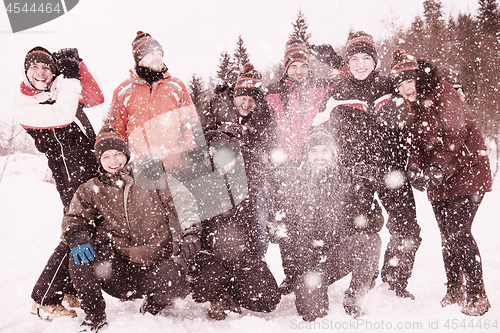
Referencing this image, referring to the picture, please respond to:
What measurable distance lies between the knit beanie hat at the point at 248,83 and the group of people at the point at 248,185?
28 mm

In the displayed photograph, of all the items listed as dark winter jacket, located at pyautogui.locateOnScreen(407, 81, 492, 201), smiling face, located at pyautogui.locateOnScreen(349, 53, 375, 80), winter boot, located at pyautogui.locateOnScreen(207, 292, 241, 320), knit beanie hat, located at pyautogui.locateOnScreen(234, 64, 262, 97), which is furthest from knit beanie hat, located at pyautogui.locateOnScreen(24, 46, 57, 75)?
dark winter jacket, located at pyautogui.locateOnScreen(407, 81, 492, 201)

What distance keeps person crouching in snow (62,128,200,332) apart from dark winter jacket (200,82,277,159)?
3.47 feet

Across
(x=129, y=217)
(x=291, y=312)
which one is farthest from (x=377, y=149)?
(x=129, y=217)

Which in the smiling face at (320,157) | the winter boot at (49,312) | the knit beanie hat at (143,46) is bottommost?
the winter boot at (49,312)

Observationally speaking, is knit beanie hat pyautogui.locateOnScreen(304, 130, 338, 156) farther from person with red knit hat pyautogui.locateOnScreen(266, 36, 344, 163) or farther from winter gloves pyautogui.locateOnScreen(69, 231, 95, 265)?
winter gloves pyautogui.locateOnScreen(69, 231, 95, 265)

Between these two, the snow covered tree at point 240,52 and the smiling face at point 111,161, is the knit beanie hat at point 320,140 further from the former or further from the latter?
the snow covered tree at point 240,52

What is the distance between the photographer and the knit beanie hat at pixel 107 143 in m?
2.48

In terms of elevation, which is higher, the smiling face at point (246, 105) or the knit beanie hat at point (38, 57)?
the knit beanie hat at point (38, 57)

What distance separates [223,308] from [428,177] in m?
2.00

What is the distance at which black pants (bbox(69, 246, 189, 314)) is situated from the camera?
223 centimetres

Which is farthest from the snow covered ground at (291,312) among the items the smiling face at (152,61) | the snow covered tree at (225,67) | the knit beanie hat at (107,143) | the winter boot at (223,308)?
the snow covered tree at (225,67)

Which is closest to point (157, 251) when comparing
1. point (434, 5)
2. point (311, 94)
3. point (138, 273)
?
point (138, 273)

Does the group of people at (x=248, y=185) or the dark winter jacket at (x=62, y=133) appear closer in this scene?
the group of people at (x=248, y=185)

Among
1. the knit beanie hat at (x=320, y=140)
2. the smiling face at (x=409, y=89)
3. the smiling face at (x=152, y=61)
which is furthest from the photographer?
the smiling face at (x=152, y=61)
